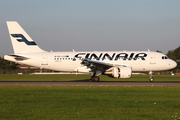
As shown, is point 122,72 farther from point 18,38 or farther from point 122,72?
point 18,38

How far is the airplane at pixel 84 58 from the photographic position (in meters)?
29.3

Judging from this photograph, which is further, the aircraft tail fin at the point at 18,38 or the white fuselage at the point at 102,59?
the aircraft tail fin at the point at 18,38

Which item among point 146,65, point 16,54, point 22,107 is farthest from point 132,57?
point 22,107

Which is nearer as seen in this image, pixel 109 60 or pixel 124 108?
pixel 124 108

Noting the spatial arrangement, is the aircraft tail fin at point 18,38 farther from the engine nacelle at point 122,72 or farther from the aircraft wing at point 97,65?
the engine nacelle at point 122,72

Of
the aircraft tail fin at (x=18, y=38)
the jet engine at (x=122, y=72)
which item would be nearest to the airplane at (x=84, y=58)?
the aircraft tail fin at (x=18, y=38)

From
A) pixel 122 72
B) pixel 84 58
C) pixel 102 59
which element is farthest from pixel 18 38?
pixel 122 72

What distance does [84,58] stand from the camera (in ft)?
98.7

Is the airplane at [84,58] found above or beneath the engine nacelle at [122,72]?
above

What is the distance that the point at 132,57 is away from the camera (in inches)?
1168

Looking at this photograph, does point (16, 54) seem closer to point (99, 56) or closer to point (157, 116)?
point (99, 56)

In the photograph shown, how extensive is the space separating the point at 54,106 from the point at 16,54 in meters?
21.2

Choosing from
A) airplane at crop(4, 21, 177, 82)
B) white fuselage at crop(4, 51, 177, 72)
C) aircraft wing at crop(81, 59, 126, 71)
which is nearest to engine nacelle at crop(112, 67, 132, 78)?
airplane at crop(4, 21, 177, 82)

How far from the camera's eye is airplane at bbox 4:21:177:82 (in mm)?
29281
